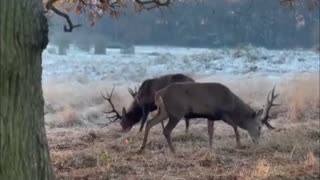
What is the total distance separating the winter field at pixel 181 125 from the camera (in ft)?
29.7

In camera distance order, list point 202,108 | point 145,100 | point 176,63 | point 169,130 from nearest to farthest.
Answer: point 169,130 < point 202,108 < point 145,100 < point 176,63

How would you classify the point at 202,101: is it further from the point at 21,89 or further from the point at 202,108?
the point at 21,89

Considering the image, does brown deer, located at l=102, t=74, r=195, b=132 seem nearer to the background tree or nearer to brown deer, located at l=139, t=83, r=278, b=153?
brown deer, located at l=139, t=83, r=278, b=153

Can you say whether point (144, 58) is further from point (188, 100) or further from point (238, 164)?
point (238, 164)

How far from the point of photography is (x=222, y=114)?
1274 cm

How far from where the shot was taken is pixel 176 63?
117 ft

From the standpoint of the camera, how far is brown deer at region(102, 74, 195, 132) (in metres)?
14.9

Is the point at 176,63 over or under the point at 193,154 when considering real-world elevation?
under

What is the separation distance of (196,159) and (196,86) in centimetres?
276

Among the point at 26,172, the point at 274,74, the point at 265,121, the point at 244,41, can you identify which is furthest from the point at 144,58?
the point at 26,172

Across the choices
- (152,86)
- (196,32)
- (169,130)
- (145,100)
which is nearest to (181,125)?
(145,100)

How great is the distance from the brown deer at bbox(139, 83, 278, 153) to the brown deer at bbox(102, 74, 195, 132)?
6.29ft

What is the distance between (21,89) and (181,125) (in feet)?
38.1

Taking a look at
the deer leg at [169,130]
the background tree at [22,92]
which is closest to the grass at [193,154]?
the deer leg at [169,130]
